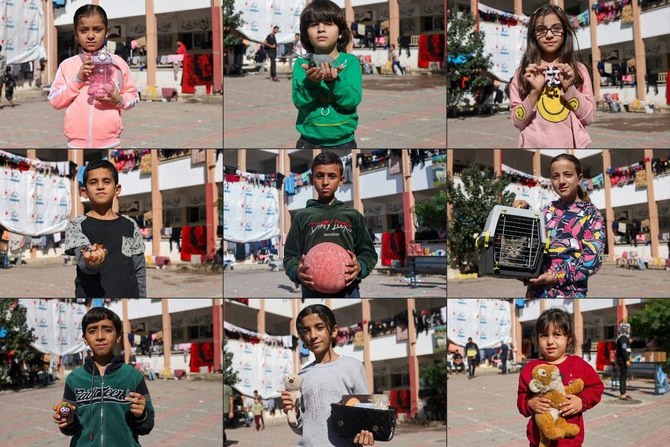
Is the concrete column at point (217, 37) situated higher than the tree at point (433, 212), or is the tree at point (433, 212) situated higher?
the concrete column at point (217, 37)

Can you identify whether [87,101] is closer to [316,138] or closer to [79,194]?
[79,194]

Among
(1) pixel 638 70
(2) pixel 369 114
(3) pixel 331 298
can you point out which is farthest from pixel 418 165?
(1) pixel 638 70

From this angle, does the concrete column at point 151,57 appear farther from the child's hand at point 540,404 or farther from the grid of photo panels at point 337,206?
the child's hand at point 540,404

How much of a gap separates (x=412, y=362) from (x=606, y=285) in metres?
1.21

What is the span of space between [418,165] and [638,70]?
146 centimetres

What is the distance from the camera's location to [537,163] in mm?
8391

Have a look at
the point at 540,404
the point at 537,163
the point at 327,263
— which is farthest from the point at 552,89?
the point at 540,404

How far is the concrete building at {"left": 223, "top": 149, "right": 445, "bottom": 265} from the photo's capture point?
8.30 m

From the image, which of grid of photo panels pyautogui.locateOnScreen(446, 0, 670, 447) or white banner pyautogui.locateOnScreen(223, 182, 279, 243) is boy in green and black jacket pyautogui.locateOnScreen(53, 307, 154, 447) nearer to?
white banner pyautogui.locateOnScreen(223, 182, 279, 243)

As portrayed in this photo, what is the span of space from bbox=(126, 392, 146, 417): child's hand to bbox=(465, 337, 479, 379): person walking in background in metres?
1.94

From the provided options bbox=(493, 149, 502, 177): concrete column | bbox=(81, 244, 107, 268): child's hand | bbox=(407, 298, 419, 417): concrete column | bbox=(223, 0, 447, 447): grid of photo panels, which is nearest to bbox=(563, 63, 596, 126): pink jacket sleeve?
bbox=(493, 149, 502, 177): concrete column

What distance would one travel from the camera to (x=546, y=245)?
26.0ft

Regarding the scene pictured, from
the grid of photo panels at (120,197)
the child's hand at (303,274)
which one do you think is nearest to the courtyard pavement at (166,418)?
the grid of photo panels at (120,197)

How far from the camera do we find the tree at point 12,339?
852 centimetres
